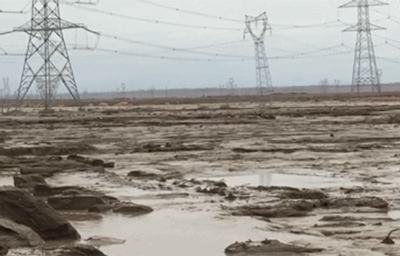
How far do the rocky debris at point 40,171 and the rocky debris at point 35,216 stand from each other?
8.01m

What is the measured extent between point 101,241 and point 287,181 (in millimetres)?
7554

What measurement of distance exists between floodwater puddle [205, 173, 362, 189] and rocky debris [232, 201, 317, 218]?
3017mm

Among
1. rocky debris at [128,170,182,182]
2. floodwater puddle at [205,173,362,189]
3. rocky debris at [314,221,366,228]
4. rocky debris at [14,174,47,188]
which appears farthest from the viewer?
rocky debris at [128,170,182,182]

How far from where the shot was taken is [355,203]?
42.9 ft

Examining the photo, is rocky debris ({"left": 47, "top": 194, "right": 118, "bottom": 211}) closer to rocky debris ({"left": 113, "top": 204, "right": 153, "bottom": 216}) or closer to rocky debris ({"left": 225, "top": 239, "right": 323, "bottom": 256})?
rocky debris ({"left": 113, "top": 204, "right": 153, "bottom": 216})

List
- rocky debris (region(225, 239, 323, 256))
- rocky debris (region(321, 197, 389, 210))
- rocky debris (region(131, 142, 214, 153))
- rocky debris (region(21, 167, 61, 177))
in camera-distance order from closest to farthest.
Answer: rocky debris (region(225, 239, 323, 256))
rocky debris (region(321, 197, 389, 210))
rocky debris (region(21, 167, 61, 177))
rocky debris (region(131, 142, 214, 153))

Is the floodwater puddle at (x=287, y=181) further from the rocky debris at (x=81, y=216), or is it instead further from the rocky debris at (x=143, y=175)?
the rocky debris at (x=81, y=216)

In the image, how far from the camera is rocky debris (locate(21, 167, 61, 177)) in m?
19.0

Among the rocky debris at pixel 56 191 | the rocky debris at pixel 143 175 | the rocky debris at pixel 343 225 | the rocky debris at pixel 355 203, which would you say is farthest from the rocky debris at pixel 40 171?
the rocky debris at pixel 343 225

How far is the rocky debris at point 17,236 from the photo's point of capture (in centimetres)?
938

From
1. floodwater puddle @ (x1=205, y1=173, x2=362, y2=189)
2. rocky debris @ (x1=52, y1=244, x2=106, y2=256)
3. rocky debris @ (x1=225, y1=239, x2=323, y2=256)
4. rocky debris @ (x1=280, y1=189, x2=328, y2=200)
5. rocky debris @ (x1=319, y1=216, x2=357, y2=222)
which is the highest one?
rocky debris @ (x1=52, y1=244, x2=106, y2=256)

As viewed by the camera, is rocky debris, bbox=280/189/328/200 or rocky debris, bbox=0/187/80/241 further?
rocky debris, bbox=280/189/328/200

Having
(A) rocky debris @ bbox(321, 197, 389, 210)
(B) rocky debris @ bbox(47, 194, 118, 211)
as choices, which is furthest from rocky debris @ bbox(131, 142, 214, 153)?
(A) rocky debris @ bbox(321, 197, 389, 210)

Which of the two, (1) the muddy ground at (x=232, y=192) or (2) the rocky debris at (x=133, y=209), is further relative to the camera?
(2) the rocky debris at (x=133, y=209)
